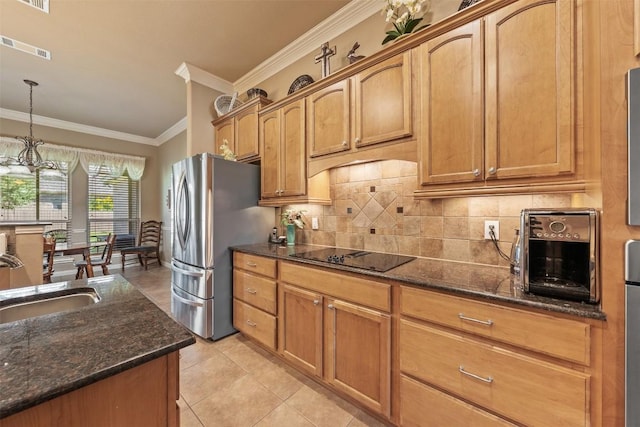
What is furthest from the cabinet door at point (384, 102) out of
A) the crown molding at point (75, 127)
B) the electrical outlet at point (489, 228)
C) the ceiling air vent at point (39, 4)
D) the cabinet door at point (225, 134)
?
the crown molding at point (75, 127)

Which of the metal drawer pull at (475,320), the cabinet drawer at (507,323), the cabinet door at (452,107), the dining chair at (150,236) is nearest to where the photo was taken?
the cabinet drawer at (507,323)

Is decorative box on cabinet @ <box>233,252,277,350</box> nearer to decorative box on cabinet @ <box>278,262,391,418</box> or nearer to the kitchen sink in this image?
decorative box on cabinet @ <box>278,262,391,418</box>

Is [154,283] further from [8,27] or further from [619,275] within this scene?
[619,275]

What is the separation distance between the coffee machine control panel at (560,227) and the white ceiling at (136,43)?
84.9 inches

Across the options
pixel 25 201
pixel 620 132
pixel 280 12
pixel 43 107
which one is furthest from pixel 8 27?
pixel 620 132

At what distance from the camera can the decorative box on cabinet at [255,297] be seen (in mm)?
2129

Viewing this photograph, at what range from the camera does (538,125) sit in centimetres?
123

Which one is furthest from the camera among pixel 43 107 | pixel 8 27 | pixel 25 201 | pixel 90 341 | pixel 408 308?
pixel 25 201

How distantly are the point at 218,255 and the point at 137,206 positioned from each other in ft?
15.4

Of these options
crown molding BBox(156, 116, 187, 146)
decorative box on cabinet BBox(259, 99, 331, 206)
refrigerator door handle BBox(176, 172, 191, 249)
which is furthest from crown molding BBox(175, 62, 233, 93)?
crown molding BBox(156, 116, 187, 146)

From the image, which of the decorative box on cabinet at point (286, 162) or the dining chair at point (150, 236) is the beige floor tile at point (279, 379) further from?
the dining chair at point (150, 236)

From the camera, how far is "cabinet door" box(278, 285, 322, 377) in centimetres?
177

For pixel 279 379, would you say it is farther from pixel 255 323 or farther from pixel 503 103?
pixel 503 103

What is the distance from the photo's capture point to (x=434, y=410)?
1.27 meters
